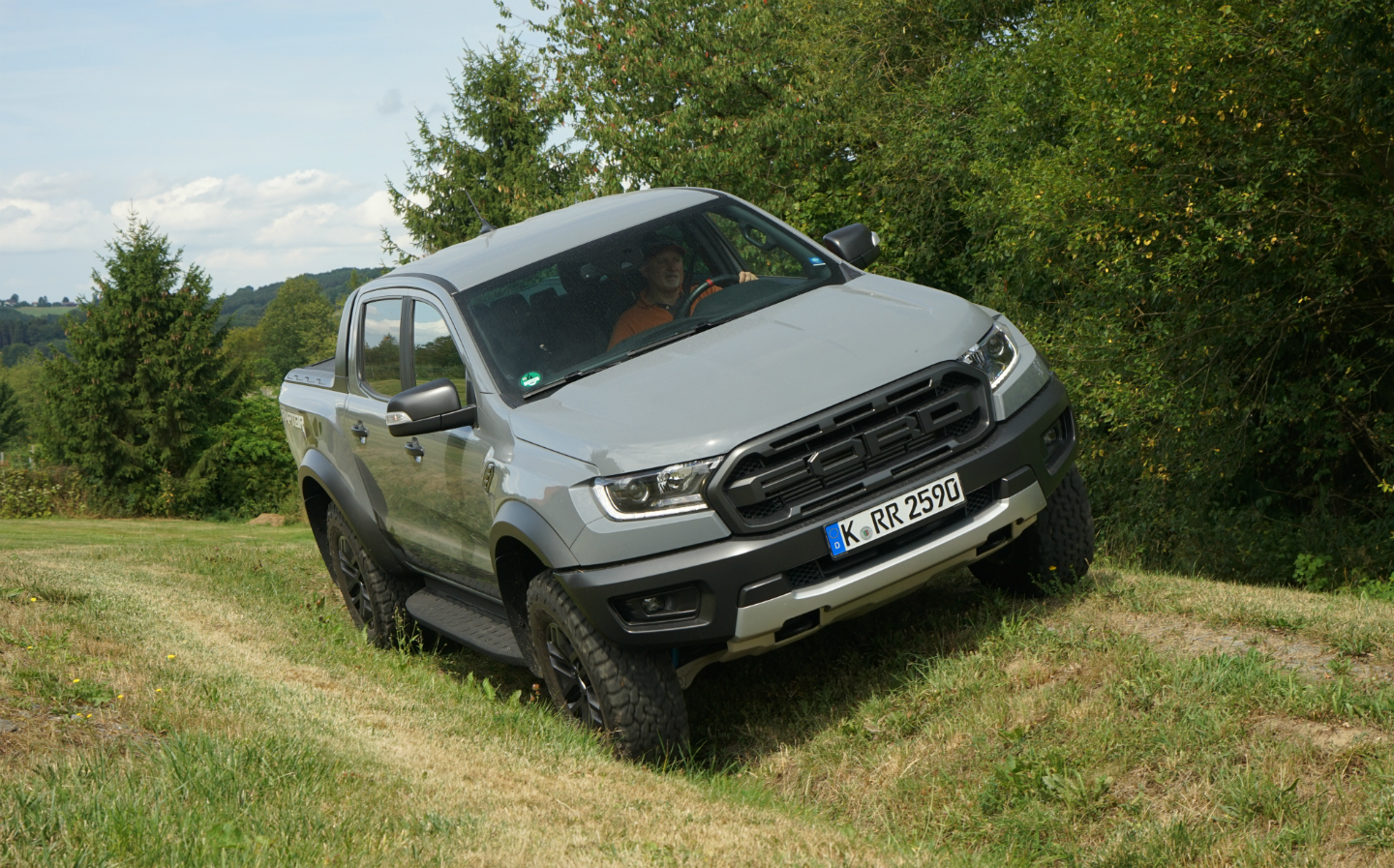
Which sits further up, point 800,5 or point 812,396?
point 800,5

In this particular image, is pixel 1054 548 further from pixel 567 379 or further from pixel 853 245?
pixel 567 379

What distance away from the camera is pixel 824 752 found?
4988 mm

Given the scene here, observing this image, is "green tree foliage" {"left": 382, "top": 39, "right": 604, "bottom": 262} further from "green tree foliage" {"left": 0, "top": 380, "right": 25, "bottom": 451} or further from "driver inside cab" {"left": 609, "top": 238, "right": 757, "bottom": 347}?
"green tree foliage" {"left": 0, "top": 380, "right": 25, "bottom": 451}

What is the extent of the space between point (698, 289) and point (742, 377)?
1169mm

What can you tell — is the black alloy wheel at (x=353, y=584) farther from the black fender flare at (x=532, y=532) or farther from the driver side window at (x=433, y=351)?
the black fender flare at (x=532, y=532)

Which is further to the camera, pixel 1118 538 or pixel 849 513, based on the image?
Answer: pixel 1118 538

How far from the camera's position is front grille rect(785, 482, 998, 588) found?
4.55m

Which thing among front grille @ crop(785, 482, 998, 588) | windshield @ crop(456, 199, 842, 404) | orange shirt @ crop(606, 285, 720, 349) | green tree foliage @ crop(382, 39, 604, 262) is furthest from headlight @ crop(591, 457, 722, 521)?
green tree foliage @ crop(382, 39, 604, 262)

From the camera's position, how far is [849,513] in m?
4.52

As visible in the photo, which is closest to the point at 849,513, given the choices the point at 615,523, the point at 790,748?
the point at 615,523

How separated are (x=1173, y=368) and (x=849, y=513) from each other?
1065 cm

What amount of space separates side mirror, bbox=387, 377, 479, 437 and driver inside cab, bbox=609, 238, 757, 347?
2.43ft

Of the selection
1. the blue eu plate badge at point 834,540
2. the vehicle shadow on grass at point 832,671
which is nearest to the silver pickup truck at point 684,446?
the blue eu plate badge at point 834,540

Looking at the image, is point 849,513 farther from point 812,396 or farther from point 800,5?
point 800,5
